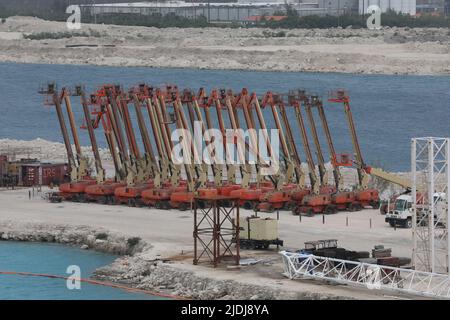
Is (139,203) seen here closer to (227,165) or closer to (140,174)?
(140,174)

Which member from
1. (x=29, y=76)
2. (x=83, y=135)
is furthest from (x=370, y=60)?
(x=83, y=135)

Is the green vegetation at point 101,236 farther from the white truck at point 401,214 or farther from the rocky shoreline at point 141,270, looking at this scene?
the white truck at point 401,214

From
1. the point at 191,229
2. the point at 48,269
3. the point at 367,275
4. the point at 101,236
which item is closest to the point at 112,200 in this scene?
the point at 101,236

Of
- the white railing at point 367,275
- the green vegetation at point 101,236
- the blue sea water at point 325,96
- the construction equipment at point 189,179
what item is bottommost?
the blue sea water at point 325,96

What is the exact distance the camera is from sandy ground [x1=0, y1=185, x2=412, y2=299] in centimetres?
5834

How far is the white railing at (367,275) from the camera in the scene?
55.2 metres

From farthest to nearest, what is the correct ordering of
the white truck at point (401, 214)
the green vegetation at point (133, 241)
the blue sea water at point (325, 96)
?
1. the blue sea water at point (325, 96)
2. the white truck at point (401, 214)
3. the green vegetation at point (133, 241)

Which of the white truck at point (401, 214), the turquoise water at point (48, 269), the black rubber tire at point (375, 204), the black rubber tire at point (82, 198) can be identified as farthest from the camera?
the black rubber tire at point (82, 198)

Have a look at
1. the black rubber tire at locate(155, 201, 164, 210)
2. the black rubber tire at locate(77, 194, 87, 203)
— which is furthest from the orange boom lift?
the black rubber tire at locate(77, 194, 87, 203)

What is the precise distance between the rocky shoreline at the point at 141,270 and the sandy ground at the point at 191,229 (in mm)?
424

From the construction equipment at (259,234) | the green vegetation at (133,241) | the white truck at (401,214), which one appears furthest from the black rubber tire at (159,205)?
the construction equipment at (259,234)
